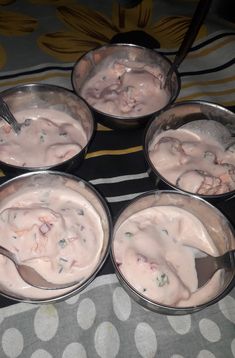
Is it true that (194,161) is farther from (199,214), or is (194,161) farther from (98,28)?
(98,28)

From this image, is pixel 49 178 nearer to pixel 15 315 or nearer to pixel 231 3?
pixel 15 315

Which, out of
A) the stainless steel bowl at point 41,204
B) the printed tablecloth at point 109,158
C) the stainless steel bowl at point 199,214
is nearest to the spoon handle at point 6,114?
the printed tablecloth at point 109,158

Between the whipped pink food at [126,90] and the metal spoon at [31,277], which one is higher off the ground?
the whipped pink food at [126,90]

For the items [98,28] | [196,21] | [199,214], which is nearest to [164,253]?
[199,214]

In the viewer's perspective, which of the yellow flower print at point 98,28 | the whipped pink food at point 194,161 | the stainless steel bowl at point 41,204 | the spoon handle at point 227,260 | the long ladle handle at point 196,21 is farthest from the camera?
the yellow flower print at point 98,28

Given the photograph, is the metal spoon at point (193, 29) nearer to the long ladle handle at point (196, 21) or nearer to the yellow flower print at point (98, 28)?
the long ladle handle at point (196, 21)

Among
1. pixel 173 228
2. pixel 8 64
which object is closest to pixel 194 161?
pixel 173 228
